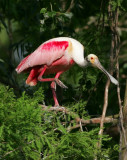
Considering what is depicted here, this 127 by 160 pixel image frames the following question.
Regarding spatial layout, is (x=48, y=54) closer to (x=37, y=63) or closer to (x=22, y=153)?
(x=37, y=63)

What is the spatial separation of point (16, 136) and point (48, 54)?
2424 mm

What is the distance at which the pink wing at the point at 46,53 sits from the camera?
7070 millimetres

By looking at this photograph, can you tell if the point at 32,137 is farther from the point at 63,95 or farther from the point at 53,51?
the point at 63,95

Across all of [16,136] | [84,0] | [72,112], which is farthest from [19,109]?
[84,0]

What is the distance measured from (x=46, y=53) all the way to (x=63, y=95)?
84 centimetres

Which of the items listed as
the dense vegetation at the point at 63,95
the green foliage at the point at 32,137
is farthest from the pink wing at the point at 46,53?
the green foliage at the point at 32,137

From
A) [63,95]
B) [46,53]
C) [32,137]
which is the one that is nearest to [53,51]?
[46,53]

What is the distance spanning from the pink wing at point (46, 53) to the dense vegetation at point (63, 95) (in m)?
0.25

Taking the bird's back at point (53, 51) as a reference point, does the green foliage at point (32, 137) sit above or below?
below

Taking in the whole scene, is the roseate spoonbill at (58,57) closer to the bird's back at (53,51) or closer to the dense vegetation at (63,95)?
the bird's back at (53,51)

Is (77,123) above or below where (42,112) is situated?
below

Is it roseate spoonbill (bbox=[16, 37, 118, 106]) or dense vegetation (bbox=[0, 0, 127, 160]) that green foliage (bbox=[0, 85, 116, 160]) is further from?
roseate spoonbill (bbox=[16, 37, 118, 106])

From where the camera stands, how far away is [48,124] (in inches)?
215

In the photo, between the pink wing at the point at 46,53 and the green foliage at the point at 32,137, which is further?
the pink wing at the point at 46,53
